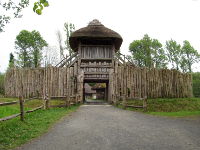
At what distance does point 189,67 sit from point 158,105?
102ft

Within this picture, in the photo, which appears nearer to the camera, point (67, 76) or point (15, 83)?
point (67, 76)

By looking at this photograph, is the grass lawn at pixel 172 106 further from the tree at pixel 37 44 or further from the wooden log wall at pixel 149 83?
the tree at pixel 37 44

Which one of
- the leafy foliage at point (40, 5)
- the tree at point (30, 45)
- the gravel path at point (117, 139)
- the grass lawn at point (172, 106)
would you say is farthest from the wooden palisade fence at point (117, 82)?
the tree at point (30, 45)

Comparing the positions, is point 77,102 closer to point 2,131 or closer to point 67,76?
point 67,76

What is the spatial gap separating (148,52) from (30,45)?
2248cm

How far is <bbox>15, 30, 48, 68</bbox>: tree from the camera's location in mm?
34031

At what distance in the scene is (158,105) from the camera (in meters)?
11.2

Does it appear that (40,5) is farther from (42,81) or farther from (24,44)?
(24,44)

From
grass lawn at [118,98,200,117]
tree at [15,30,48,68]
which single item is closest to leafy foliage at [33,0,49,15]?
grass lawn at [118,98,200,117]

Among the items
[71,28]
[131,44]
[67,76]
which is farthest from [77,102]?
[131,44]

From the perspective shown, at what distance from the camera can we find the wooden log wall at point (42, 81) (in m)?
14.3

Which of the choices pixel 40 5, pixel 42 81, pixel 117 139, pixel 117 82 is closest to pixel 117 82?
pixel 117 82

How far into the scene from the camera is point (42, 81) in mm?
14961

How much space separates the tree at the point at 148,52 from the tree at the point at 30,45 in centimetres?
1852
